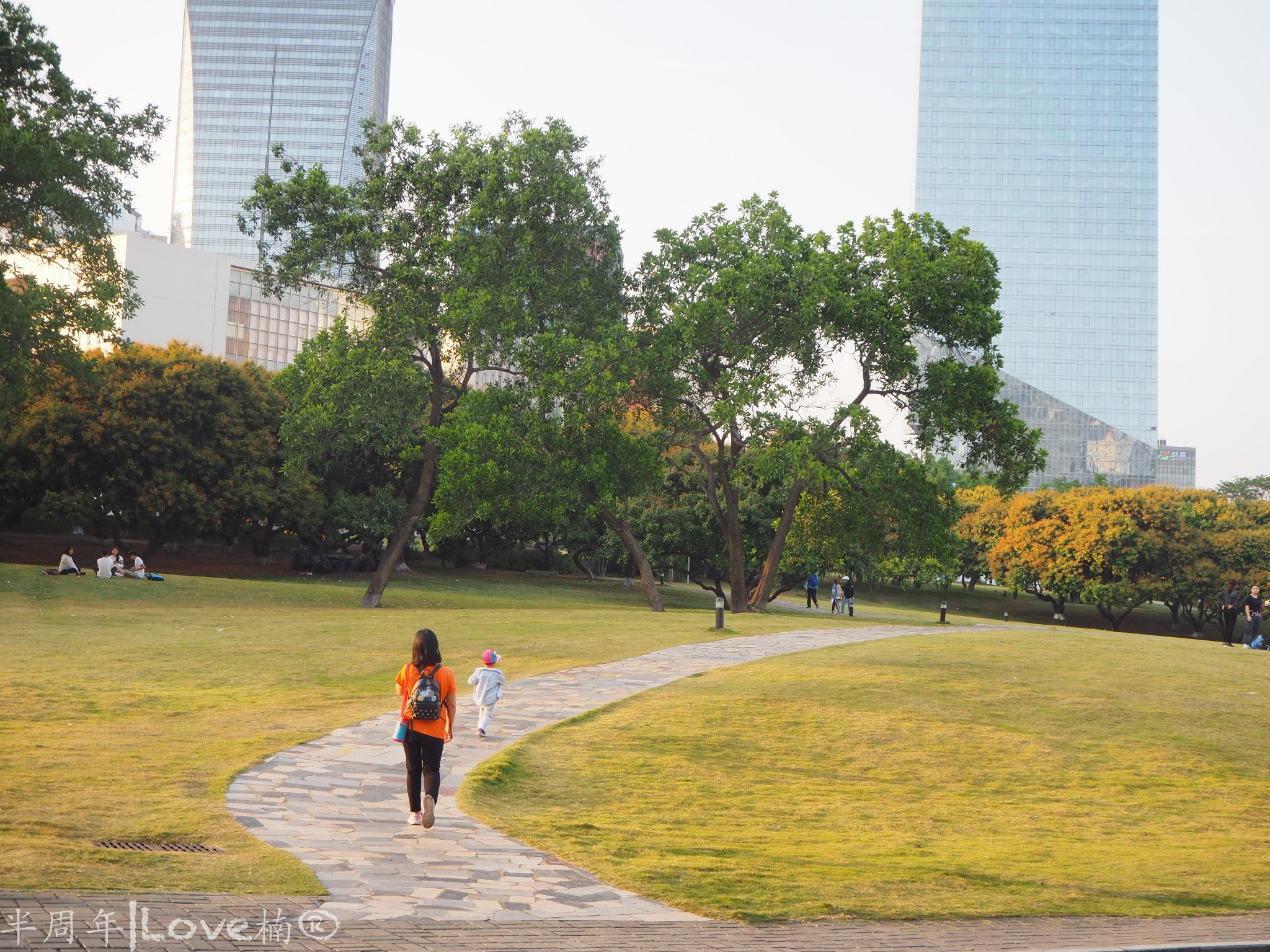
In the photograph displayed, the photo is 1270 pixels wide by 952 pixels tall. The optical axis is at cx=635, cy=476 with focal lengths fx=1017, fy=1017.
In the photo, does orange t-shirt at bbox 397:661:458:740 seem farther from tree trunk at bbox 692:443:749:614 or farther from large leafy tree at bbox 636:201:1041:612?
tree trunk at bbox 692:443:749:614

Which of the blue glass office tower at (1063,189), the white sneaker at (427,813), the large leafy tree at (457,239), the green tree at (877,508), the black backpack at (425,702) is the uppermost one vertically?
the blue glass office tower at (1063,189)

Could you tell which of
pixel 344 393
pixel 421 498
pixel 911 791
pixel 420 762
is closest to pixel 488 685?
pixel 420 762

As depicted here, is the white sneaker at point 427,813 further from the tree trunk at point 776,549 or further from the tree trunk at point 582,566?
the tree trunk at point 582,566

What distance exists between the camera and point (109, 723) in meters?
12.5

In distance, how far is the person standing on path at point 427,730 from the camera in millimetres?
8672

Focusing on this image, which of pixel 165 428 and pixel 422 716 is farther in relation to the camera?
pixel 165 428

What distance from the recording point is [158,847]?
289 inches

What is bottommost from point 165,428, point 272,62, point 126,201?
point 165,428

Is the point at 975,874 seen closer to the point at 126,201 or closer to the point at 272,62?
the point at 126,201

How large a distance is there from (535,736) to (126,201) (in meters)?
23.5

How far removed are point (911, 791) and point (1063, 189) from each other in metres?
157

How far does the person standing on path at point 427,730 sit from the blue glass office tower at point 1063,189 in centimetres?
15131

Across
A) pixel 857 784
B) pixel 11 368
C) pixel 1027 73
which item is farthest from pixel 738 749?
pixel 1027 73

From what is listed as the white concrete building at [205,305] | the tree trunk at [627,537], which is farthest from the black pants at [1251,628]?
the white concrete building at [205,305]
